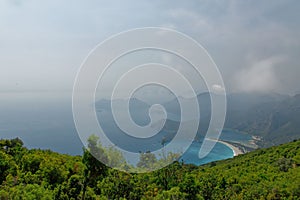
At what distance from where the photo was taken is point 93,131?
5.21 m

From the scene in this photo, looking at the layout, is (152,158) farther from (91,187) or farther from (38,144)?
(38,144)

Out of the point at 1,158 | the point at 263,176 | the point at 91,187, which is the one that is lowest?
the point at 91,187

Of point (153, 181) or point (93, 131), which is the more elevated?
point (153, 181)

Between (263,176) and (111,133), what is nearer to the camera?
(111,133)

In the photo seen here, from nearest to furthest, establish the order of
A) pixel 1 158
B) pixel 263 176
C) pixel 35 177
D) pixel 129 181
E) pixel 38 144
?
pixel 35 177
pixel 129 181
pixel 1 158
pixel 263 176
pixel 38 144

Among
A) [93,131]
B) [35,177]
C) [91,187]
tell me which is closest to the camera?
[93,131]

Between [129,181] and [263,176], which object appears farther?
[263,176]

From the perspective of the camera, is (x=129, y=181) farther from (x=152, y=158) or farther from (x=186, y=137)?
(x=186, y=137)

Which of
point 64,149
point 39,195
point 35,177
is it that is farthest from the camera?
point 64,149

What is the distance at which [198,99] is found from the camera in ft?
18.1

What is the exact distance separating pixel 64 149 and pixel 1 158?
1577 inches

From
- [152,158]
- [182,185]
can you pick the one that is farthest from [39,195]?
[182,185]

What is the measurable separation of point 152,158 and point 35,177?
714cm

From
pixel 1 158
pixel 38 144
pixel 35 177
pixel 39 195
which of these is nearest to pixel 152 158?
pixel 39 195
